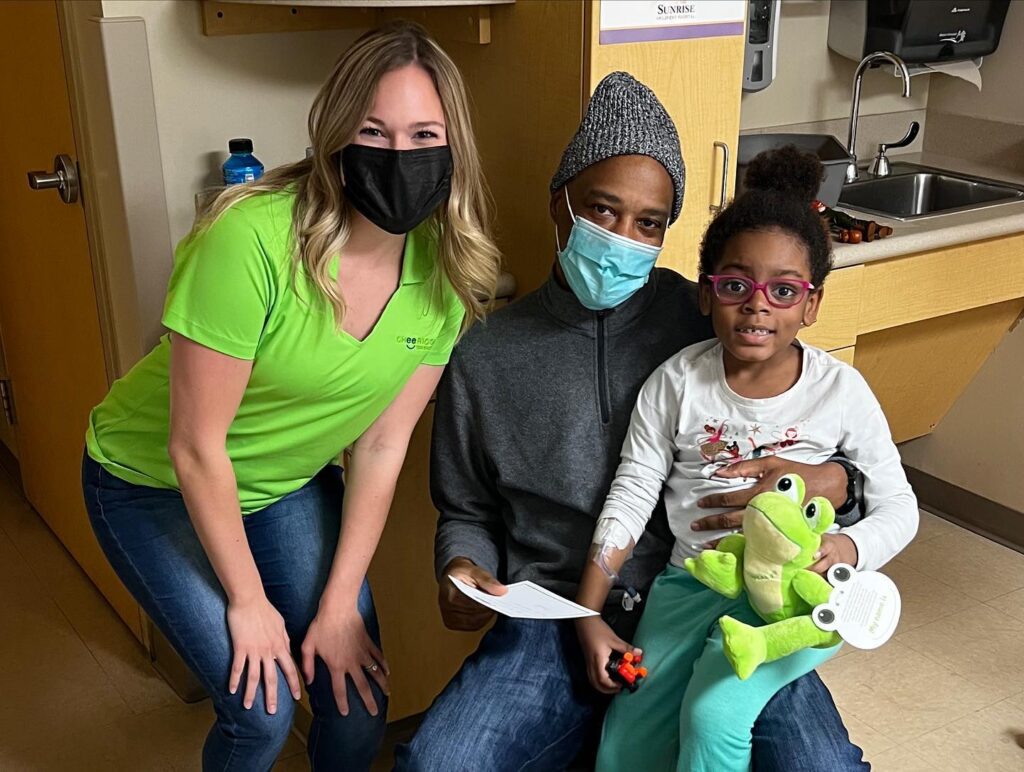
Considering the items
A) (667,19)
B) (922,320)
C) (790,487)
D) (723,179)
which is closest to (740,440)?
(790,487)

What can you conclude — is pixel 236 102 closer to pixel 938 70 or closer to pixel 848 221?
pixel 848 221

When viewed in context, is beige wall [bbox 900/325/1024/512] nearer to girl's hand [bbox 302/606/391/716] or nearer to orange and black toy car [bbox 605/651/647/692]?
orange and black toy car [bbox 605/651/647/692]

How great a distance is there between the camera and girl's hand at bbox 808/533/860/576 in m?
1.42

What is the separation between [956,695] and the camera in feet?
7.80

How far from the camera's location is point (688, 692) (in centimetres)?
144

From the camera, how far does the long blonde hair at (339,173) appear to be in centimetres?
145

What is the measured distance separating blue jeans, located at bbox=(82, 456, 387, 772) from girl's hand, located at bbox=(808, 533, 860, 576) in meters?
0.66

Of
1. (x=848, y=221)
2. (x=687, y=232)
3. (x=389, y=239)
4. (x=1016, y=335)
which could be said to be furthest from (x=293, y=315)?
(x=1016, y=335)

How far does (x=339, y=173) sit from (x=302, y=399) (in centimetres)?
29

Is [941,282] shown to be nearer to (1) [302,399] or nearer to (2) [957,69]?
(2) [957,69]

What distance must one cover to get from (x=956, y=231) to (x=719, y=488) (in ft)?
3.96

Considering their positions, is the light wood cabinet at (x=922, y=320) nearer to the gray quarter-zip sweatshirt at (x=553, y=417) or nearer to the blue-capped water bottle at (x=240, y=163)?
the gray quarter-zip sweatshirt at (x=553, y=417)

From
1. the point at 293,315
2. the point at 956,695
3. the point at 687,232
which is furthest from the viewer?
the point at 956,695

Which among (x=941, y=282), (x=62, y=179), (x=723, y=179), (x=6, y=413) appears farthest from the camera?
(x=6, y=413)
